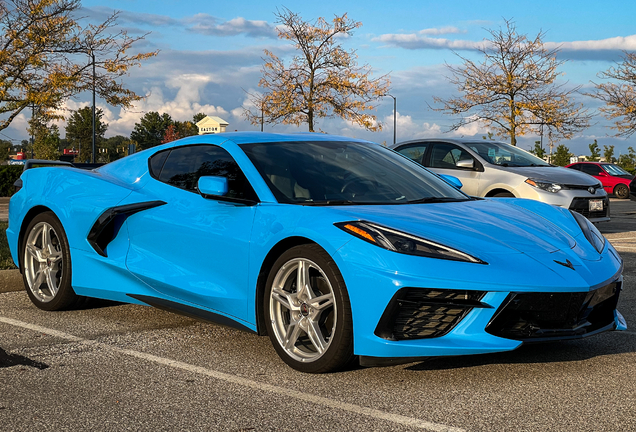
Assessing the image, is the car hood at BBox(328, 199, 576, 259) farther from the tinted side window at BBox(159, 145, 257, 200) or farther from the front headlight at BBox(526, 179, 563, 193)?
the front headlight at BBox(526, 179, 563, 193)

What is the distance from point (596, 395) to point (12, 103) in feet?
82.2

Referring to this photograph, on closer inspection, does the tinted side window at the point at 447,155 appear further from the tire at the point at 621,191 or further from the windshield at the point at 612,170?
the windshield at the point at 612,170

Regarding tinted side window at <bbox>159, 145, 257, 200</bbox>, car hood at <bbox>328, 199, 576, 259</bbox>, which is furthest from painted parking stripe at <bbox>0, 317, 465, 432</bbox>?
tinted side window at <bbox>159, 145, 257, 200</bbox>

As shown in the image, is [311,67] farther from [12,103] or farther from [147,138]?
[147,138]

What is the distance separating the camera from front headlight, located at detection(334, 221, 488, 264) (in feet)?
11.7

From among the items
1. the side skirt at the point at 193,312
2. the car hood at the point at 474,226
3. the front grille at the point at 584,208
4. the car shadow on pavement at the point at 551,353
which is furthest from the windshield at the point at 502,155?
the side skirt at the point at 193,312

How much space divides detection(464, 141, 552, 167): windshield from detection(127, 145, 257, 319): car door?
7.79m

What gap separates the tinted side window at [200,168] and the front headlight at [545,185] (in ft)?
24.6

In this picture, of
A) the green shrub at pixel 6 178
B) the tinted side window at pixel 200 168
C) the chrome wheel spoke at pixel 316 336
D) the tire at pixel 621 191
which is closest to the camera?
the chrome wheel spoke at pixel 316 336

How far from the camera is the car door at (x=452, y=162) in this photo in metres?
11.8

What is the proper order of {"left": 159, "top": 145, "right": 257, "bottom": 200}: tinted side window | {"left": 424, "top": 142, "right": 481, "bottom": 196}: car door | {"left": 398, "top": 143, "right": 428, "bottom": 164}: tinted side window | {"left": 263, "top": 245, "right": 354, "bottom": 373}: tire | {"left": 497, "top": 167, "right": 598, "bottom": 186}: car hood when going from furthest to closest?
{"left": 398, "top": 143, "right": 428, "bottom": 164}: tinted side window, {"left": 424, "top": 142, "right": 481, "bottom": 196}: car door, {"left": 497, "top": 167, "right": 598, "bottom": 186}: car hood, {"left": 159, "top": 145, "right": 257, "bottom": 200}: tinted side window, {"left": 263, "top": 245, "right": 354, "bottom": 373}: tire

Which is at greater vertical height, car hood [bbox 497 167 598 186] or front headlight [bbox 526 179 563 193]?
car hood [bbox 497 167 598 186]

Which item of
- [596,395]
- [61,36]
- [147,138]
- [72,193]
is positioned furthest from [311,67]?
[147,138]

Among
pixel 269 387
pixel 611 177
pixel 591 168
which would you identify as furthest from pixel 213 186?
pixel 591 168
